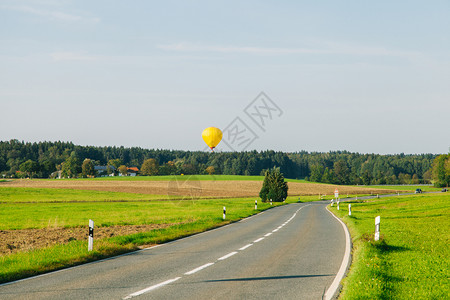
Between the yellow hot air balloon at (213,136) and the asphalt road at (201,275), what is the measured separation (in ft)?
86.8

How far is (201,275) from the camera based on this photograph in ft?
29.7

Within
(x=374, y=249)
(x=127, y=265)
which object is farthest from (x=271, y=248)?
(x=127, y=265)

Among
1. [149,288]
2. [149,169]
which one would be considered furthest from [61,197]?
[149,169]

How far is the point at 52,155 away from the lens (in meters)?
198

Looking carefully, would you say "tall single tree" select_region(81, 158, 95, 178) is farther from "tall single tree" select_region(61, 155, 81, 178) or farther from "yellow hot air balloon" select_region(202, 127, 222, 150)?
"yellow hot air balloon" select_region(202, 127, 222, 150)

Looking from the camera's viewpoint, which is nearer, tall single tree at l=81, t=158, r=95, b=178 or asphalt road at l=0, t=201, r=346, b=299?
asphalt road at l=0, t=201, r=346, b=299

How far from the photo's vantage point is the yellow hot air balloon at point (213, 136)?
40.5 metres

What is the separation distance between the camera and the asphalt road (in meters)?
7.32

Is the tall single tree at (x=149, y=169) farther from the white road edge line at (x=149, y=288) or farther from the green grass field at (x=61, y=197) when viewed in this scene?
the white road edge line at (x=149, y=288)

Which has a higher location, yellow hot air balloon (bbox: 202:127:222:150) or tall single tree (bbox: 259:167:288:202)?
yellow hot air balloon (bbox: 202:127:222:150)

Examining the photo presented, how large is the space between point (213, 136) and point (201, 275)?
31727 mm

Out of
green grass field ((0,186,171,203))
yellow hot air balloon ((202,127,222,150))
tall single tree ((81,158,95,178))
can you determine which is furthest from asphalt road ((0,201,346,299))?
tall single tree ((81,158,95,178))

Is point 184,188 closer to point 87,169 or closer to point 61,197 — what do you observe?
point 61,197

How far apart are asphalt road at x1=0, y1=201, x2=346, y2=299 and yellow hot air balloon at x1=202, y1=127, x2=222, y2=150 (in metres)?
26.5
